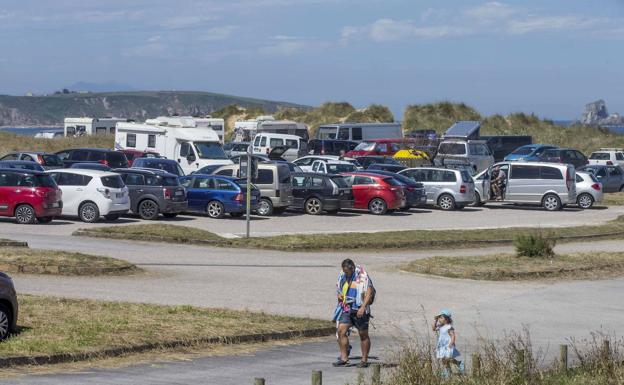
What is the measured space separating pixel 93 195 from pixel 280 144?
27567mm

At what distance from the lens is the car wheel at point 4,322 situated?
619 inches

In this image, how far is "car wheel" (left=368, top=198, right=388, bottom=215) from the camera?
141 ft

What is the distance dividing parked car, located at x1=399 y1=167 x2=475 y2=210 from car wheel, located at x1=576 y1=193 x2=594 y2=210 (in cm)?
529

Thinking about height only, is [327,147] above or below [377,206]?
above

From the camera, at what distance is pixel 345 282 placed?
52.5 feet

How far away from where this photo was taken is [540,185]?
47156 mm

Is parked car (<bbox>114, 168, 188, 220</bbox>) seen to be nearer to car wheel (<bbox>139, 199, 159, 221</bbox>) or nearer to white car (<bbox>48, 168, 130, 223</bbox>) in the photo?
car wheel (<bbox>139, 199, 159, 221</bbox>)

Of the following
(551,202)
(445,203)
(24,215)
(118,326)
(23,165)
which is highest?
(23,165)

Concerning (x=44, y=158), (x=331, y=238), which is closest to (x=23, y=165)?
(x=44, y=158)

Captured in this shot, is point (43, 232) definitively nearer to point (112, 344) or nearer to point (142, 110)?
point (112, 344)

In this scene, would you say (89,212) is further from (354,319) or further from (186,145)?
(354,319)

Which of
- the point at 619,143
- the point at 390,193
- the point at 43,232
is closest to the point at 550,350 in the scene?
Answer: the point at 43,232

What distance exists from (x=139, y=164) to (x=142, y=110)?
149 m

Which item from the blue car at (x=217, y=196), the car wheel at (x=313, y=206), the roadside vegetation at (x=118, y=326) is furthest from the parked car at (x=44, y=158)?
the roadside vegetation at (x=118, y=326)
